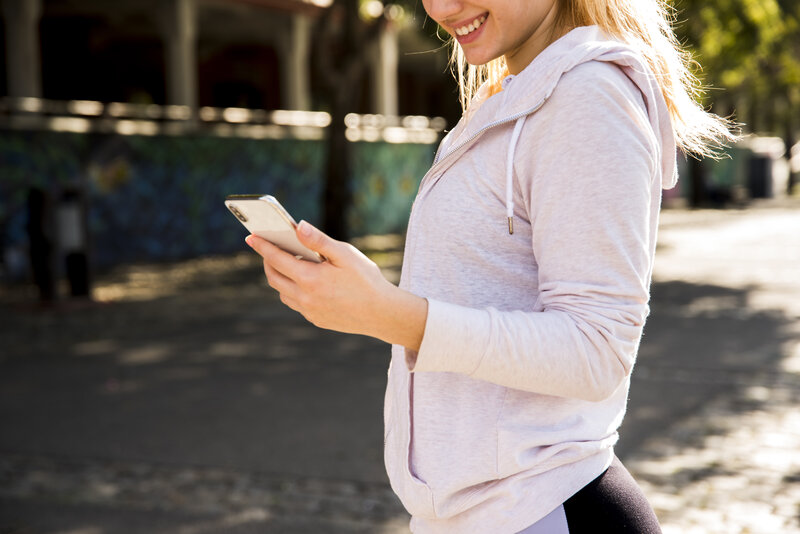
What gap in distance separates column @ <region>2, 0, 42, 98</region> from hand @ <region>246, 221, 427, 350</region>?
50.7 feet

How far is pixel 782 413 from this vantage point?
6055 mm

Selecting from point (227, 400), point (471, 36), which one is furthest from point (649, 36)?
point (227, 400)

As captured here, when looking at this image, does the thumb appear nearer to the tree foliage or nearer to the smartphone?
the smartphone

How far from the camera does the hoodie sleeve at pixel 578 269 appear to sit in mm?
1221

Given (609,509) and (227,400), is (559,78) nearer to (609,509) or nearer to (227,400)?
Answer: (609,509)

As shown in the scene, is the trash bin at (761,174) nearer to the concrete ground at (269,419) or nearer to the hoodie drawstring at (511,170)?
the concrete ground at (269,419)

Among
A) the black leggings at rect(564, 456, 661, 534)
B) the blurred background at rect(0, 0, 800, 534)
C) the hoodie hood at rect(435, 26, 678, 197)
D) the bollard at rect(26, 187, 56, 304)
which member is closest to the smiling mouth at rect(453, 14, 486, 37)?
the hoodie hood at rect(435, 26, 678, 197)

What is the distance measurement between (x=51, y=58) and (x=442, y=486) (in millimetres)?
23354

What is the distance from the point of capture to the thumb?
118 centimetres

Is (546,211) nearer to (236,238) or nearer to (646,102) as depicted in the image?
(646,102)

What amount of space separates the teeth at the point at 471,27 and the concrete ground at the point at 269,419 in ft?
10.4

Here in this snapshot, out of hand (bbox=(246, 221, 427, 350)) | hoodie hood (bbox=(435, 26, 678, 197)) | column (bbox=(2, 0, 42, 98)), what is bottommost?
hand (bbox=(246, 221, 427, 350))

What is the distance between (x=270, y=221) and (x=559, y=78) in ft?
1.41

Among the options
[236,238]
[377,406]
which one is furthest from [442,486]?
[236,238]
